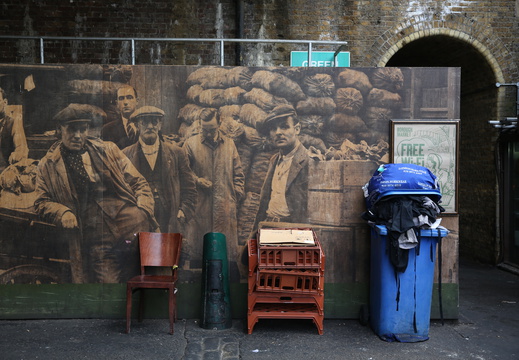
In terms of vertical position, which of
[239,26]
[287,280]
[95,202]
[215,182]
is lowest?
[287,280]

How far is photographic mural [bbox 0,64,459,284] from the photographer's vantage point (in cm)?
635

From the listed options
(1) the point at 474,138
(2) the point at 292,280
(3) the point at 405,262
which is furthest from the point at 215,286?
(1) the point at 474,138

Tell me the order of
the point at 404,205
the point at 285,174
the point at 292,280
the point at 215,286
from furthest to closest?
the point at 285,174 → the point at 215,286 → the point at 292,280 → the point at 404,205

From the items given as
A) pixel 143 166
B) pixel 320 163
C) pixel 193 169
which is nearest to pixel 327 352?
pixel 320 163

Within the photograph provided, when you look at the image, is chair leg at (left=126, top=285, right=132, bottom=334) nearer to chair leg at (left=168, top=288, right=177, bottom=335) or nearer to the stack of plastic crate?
chair leg at (left=168, top=288, right=177, bottom=335)

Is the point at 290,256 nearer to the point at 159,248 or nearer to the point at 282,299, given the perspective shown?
the point at 282,299

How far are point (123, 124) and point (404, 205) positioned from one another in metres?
3.44

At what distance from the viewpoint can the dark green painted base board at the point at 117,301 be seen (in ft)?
20.9

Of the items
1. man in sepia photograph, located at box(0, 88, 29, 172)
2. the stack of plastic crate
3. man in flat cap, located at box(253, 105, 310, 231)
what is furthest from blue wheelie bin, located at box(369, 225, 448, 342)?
man in sepia photograph, located at box(0, 88, 29, 172)

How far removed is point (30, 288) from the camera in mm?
6363

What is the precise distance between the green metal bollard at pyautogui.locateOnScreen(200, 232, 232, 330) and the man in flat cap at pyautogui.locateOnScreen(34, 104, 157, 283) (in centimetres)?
89

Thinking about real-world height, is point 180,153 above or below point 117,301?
above

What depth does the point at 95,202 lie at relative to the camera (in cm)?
639

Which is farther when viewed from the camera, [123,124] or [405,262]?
[123,124]
